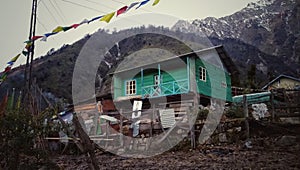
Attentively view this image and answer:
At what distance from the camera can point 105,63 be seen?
30.2 m

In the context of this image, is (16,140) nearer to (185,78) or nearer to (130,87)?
(185,78)

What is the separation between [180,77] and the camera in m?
14.7

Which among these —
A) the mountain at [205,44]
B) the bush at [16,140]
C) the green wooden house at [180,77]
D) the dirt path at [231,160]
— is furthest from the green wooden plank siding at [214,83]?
the bush at [16,140]

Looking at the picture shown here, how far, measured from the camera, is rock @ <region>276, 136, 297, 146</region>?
7008 mm

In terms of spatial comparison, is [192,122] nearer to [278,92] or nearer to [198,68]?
[278,92]

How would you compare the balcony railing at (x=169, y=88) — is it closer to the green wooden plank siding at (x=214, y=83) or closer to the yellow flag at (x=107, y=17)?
the green wooden plank siding at (x=214, y=83)

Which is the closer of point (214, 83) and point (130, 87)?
point (214, 83)

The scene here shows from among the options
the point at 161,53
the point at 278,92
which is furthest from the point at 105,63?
the point at 278,92

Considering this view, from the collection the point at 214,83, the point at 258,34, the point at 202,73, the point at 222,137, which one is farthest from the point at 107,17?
the point at 258,34

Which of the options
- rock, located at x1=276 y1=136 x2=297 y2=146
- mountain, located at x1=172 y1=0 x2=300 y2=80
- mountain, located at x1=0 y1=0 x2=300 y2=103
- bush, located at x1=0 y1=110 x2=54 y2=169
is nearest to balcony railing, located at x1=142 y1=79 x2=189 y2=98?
mountain, located at x1=0 y1=0 x2=300 y2=103

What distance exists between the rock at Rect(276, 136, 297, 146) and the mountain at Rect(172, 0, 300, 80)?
2407cm

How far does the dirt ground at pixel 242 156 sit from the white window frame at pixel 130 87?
910 centimetres

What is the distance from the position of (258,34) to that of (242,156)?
42.1m

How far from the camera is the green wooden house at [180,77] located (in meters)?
14.0
